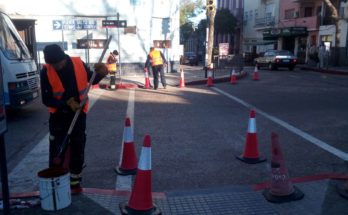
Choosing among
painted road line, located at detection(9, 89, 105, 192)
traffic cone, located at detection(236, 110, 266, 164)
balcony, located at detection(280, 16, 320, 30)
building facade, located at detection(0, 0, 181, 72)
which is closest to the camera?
painted road line, located at detection(9, 89, 105, 192)

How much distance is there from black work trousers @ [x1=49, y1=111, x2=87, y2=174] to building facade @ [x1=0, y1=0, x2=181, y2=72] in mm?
16864

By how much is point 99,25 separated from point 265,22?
30420 millimetres

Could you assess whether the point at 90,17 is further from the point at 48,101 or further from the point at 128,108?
the point at 48,101

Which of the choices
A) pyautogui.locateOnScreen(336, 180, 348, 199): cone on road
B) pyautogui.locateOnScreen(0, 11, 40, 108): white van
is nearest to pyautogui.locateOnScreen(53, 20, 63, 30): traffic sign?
pyautogui.locateOnScreen(0, 11, 40, 108): white van

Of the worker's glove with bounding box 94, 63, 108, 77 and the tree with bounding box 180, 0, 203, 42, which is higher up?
the tree with bounding box 180, 0, 203, 42

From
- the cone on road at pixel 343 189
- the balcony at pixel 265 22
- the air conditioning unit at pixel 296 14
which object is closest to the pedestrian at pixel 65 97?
the cone on road at pixel 343 189

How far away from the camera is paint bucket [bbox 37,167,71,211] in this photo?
412 cm

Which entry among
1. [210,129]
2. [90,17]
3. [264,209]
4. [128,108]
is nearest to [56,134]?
A: [264,209]

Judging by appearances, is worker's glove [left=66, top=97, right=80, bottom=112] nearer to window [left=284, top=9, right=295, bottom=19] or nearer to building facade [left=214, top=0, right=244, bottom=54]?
window [left=284, top=9, right=295, bottom=19]

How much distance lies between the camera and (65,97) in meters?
4.57

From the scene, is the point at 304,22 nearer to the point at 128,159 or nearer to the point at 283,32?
the point at 283,32

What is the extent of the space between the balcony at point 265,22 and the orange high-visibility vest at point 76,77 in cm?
4423

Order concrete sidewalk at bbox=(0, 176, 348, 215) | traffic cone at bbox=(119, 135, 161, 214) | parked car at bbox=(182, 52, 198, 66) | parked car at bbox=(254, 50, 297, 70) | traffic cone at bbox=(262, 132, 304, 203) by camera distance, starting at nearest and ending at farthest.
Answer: traffic cone at bbox=(119, 135, 161, 214) < concrete sidewalk at bbox=(0, 176, 348, 215) < traffic cone at bbox=(262, 132, 304, 203) < parked car at bbox=(254, 50, 297, 70) < parked car at bbox=(182, 52, 198, 66)

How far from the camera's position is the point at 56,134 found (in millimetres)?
4695
